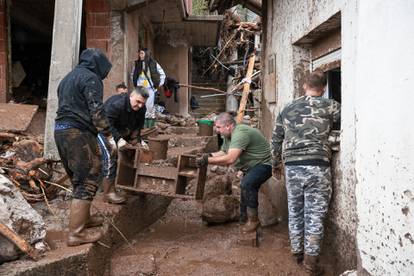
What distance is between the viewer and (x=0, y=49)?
748cm

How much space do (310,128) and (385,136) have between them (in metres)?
1.04

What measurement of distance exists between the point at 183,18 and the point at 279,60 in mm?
4810

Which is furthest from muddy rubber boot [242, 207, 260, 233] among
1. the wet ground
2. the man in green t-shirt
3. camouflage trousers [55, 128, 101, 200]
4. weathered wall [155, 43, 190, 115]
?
weathered wall [155, 43, 190, 115]

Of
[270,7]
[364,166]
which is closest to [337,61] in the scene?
[364,166]

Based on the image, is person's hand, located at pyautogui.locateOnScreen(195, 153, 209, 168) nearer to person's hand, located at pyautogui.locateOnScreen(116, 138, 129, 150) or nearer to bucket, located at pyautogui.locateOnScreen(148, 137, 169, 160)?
bucket, located at pyautogui.locateOnScreen(148, 137, 169, 160)

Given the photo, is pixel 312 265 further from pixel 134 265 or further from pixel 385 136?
pixel 134 265

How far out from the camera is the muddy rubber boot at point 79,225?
11.8ft

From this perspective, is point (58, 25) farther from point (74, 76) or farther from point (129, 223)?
point (129, 223)

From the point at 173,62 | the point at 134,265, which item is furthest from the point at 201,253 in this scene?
the point at 173,62

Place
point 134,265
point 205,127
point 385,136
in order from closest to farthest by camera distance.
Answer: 1. point 385,136
2. point 134,265
3. point 205,127

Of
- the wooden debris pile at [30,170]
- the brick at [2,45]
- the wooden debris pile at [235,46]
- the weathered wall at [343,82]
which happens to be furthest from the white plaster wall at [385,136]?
the wooden debris pile at [235,46]

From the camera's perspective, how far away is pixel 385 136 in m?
2.78

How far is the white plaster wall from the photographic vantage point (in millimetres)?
2557

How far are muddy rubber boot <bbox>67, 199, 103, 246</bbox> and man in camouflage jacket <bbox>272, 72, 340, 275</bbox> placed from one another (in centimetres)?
197
